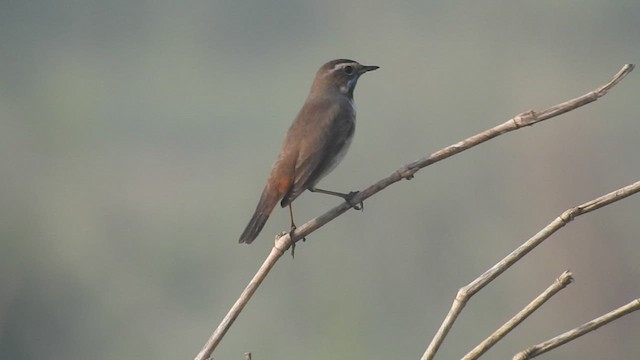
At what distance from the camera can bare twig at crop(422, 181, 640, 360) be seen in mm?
3969

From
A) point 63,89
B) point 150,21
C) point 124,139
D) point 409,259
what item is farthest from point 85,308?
point 150,21

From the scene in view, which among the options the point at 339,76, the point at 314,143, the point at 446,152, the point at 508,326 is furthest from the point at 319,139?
the point at 508,326

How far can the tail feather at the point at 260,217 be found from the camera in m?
6.93

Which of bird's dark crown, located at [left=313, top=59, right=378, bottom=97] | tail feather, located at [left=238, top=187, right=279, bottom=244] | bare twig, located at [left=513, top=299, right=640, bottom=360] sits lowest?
bare twig, located at [left=513, top=299, right=640, bottom=360]

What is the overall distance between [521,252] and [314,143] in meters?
3.89

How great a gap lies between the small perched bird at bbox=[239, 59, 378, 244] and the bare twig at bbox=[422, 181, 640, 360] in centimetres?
283

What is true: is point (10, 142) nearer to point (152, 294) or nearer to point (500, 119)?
point (152, 294)

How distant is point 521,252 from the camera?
4.04m

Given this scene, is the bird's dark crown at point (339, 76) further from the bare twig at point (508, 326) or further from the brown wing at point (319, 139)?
the bare twig at point (508, 326)

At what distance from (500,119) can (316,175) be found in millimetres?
48458

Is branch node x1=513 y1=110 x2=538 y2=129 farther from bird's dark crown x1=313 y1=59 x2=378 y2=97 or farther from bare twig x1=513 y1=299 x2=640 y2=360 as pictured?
bird's dark crown x1=313 y1=59 x2=378 y2=97

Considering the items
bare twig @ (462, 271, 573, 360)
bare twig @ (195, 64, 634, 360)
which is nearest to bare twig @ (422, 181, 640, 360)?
bare twig @ (462, 271, 573, 360)

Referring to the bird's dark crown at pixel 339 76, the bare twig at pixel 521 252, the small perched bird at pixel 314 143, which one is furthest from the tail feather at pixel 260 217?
the bare twig at pixel 521 252

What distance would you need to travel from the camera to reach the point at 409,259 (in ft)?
152
